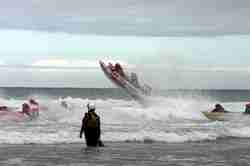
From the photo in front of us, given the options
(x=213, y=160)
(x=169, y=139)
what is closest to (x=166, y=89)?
(x=169, y=139)

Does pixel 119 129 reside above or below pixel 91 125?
below

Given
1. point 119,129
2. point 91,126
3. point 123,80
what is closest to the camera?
point 91,126

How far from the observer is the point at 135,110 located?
4112 centimetres

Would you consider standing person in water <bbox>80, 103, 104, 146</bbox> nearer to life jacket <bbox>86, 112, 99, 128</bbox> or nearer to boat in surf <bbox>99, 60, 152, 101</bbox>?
life jacket <bbox>86, 112, 99, 128</bbox>

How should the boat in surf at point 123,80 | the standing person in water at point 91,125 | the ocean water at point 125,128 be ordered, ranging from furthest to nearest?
1. the boat in surf at point 123,80
2. the ocean water at point 125,128
3. the standing person in water at point 91,125

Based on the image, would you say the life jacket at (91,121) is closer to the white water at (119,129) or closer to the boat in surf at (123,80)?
the white water at (119,129)

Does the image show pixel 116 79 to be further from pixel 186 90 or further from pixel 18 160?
pixel 18 160

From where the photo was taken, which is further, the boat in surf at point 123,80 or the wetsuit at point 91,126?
the boat in surf at point 123,80

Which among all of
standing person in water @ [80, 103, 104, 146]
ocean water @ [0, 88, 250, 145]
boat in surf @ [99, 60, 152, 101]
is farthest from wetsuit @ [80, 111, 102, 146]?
boat in surf @ [99, 60, 152, 101]

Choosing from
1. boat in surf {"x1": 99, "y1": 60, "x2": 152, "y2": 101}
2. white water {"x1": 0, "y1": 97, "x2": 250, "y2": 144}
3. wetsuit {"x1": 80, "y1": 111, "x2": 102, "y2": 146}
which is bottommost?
white water {"x1": 0, "y1": 97, "x2": 250, "y2": 144}

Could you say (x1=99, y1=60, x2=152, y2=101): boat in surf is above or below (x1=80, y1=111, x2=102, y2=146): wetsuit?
above

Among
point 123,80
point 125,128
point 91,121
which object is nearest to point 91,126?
point 91,121

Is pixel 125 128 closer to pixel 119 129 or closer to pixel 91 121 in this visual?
pixel 119 129

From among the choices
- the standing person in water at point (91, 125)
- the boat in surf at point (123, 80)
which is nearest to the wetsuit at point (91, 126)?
the standing person in water at point (91, 125)
